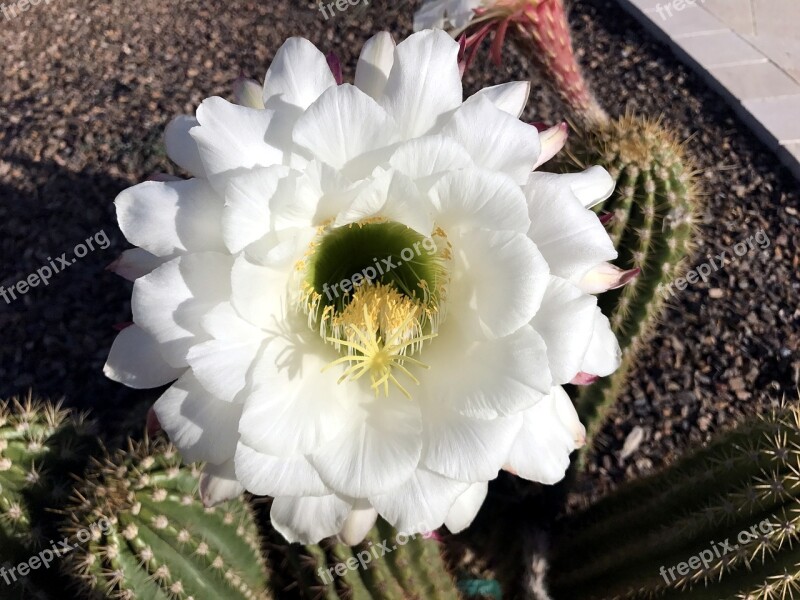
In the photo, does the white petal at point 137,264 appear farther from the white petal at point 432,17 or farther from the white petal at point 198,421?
the white petal at point 432,17

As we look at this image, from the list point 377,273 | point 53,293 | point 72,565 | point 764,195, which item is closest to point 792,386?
point 764,195

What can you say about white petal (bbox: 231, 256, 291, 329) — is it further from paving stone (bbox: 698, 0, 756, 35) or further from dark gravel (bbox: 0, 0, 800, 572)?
paving stone (bbox: 698, 0, 756, 35)

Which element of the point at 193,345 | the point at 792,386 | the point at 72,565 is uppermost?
the point at 193,345

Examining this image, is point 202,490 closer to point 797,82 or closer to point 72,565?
point 72,565

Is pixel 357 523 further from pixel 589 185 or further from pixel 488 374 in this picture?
pixel 589 185

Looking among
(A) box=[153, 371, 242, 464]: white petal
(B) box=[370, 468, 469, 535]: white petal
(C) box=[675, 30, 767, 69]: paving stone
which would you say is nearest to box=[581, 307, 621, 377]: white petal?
(B) box=[370, 468, 469, 535]: white petal
